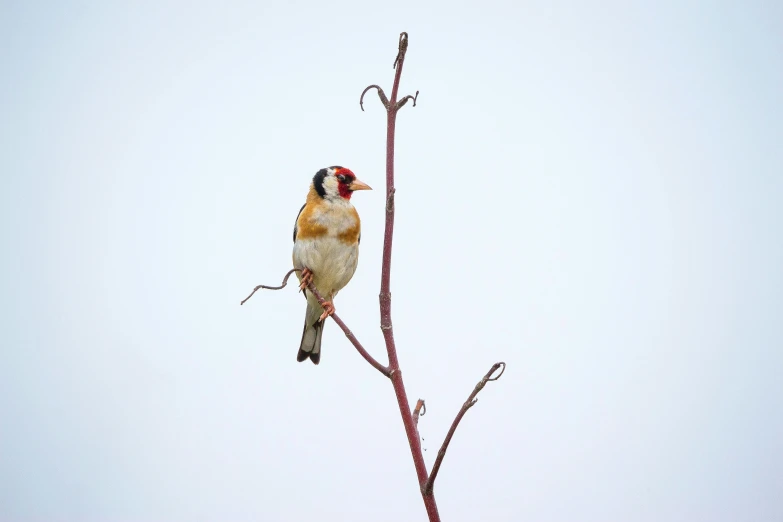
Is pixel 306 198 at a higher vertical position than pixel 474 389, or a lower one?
higher

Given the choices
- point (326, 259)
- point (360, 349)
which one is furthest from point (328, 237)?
point (360, 349)

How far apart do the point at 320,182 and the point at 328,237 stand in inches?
20.4

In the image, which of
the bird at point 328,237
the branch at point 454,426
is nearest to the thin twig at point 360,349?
the branch at point 454,426

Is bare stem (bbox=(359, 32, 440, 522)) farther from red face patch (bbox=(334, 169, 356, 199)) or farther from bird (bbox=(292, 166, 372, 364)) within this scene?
red face patch (bbox=(334, 169, 356, 199))

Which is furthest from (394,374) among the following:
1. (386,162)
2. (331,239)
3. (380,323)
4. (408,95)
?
(331,239)

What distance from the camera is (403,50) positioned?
5.10 ft

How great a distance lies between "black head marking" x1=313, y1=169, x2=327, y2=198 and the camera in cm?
507

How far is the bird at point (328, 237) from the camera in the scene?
483 centimetres

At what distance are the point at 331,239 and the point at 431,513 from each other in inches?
137

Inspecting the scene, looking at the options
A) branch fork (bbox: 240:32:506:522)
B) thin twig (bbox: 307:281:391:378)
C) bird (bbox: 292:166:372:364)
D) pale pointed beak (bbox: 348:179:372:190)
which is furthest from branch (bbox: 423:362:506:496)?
pale pointed beak (bbox: 348:179:372:190)

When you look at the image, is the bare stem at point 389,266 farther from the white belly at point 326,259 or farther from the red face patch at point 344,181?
the red face patch at point 344,181

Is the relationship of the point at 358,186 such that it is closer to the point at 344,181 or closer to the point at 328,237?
the point at 344,181

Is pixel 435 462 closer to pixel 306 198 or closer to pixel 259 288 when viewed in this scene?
pixel 259 288

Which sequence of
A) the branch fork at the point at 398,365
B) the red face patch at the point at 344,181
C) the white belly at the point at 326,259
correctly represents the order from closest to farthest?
the branch fork at the point at 398,365, the white belly at the point at 326,259, the red face patch at the point at 344,181
